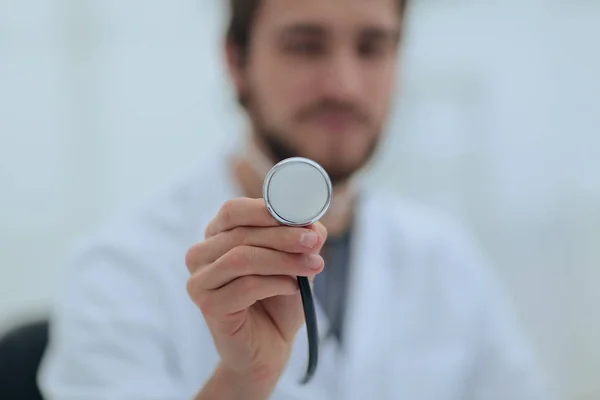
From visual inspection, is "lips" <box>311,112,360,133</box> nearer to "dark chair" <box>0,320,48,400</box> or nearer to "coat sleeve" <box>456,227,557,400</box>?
"coat sleeve" <box>456,227,557,400</box>

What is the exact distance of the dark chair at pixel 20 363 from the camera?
28.2 inches

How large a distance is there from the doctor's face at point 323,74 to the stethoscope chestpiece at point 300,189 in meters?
0.25

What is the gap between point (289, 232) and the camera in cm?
32

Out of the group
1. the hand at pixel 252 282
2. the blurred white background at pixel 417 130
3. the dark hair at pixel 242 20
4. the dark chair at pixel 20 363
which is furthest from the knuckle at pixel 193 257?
the blurred white background at pixel 417 130

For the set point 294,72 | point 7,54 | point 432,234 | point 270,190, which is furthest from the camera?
point 7,54

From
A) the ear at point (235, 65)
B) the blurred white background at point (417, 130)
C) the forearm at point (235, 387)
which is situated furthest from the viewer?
the blurred white background at point (417, 130)

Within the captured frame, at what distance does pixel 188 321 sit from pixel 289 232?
0.90 ft

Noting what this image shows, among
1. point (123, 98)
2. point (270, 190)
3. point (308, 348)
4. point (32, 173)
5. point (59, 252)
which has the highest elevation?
point (270, 190)

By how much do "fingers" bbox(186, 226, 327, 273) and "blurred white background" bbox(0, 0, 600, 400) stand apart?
30.6 inches

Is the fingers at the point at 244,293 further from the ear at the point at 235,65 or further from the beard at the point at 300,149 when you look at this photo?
the ear at the point at 235,65

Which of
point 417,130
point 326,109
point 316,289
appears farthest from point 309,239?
point 417,130

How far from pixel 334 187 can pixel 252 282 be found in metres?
0.24

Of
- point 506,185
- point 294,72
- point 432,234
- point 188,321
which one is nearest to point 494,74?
point 506,185

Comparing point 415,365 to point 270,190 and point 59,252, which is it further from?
point 59,252
